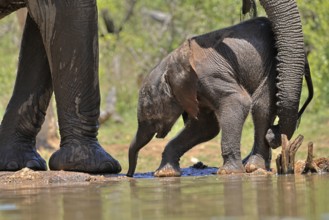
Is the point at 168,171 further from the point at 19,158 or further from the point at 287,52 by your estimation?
the point at 287,52

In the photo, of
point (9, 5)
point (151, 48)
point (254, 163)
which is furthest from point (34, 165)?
point (151, 48)

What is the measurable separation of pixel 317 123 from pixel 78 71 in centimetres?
972

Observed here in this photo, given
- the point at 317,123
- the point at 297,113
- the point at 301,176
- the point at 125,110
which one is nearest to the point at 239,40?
the point at 297,113

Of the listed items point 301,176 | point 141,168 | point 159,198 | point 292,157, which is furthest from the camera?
point 141,168

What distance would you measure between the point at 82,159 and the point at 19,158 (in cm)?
64

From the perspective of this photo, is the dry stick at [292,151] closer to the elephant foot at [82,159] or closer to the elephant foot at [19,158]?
the elephant foot at [82,159]

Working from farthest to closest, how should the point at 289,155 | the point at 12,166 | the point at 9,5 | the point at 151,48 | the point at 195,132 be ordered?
the point at 151,48 < the point at 195,132 < the point at 9,5 < the point at 12,166 < the point at 289,155

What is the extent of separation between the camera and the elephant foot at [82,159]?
21.8 feet

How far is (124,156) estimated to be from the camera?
12422 mm

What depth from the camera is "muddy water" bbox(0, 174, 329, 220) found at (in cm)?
347

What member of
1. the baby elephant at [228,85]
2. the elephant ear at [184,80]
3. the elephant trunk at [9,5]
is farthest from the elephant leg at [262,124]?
the elephant trunk at [9,5]

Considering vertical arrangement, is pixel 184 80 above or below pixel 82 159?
above

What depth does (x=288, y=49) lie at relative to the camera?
22.0ft

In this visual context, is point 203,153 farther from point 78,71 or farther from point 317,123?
point 78,71
